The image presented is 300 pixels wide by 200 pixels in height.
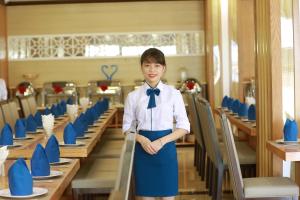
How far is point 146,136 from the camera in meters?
3.77

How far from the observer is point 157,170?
12.4 ft

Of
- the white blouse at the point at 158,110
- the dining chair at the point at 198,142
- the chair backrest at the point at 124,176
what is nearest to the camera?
the chair backrest at the point at 124,176

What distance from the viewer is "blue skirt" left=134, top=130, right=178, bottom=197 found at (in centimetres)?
378

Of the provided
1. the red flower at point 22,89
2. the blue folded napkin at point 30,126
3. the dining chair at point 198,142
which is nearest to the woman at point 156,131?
the blue folded napkin at point 30,126

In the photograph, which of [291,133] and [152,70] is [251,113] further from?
[152,70]

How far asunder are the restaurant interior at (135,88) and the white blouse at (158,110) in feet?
1.29

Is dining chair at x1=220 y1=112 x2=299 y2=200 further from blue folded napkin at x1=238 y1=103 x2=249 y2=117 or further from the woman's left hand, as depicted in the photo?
blue folded napkin at x1=238 y1=103 x2=249 y2=117

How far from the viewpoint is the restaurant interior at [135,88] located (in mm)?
3973

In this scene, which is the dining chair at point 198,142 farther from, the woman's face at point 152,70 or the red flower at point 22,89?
the red flower at point 22,89

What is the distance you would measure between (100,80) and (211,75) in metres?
2.28

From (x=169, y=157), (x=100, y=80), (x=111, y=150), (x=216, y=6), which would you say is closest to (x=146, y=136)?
(x=169, y=157)

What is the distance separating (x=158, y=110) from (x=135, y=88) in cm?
747

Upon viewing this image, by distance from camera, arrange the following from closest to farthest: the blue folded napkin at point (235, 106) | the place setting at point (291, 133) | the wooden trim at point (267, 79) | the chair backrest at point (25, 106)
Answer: the place setting at point (291, 133) < the wooden trim at point (267, 79) < the blue folded napkin at point (235, 106) < the chair backrest at point (25, 106)

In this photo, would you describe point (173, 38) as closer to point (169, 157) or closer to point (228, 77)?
point (228, 77)
